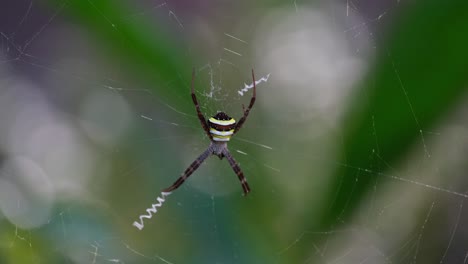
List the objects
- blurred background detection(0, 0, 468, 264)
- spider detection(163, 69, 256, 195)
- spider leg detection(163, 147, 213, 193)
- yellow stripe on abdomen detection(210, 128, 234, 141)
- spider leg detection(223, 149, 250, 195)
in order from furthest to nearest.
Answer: yellow stripe on abdomen detection(210, 128, 234, 141) → spider detection(163, 69, 256, 195) → spider leg detection(223, 149, 250, 195) → spider leg detection(163, 147, 213, 193) → blurred background detection(0, 0, 468, 264)

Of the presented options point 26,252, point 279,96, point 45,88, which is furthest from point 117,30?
point 45,88

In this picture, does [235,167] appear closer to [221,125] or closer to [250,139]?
[221,125]

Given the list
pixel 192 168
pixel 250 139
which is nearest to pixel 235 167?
pixel 192 168

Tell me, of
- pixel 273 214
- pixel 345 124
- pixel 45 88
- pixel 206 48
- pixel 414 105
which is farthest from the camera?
pixel 45 88

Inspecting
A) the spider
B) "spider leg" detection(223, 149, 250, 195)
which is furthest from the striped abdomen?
"spider leg" detection(223, 149, 250, 195)

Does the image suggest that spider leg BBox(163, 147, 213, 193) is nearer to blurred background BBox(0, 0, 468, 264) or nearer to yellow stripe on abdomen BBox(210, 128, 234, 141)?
blurred background BBox(0, 0, 468, 264)

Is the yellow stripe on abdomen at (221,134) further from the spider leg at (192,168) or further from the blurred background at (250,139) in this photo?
the spider leg at (192,168)

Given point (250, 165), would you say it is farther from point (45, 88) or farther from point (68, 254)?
point (45, 88)
